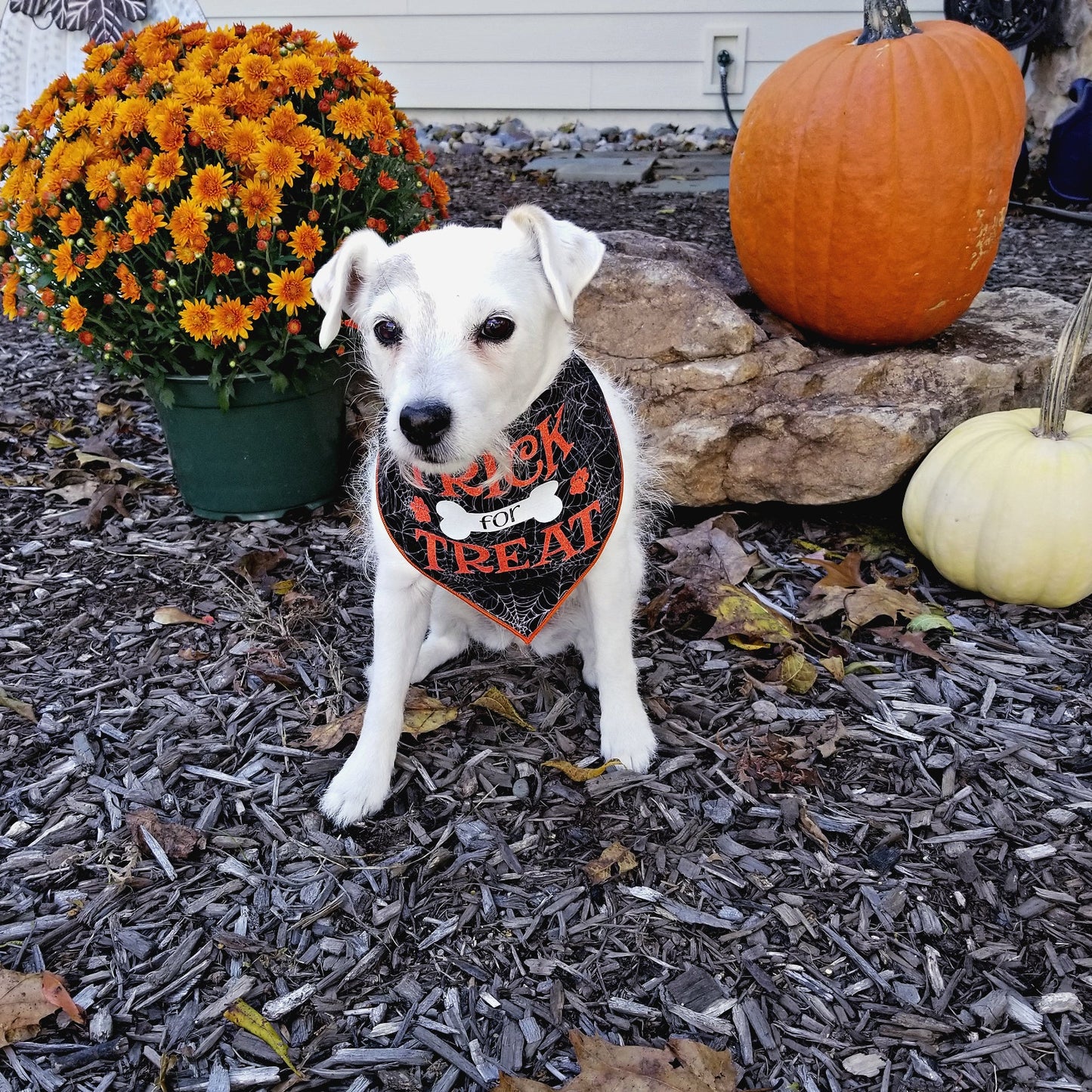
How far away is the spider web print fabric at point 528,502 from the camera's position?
244cm

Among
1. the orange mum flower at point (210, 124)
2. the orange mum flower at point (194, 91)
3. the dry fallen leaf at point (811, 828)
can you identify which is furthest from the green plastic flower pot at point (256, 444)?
the dry fallen leaf at point (811, 828)

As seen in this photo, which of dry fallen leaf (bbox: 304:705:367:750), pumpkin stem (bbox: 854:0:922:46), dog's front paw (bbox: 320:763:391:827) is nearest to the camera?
dog's front paw (bbox: 320:763:391:827)

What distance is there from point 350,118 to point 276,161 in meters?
0.36

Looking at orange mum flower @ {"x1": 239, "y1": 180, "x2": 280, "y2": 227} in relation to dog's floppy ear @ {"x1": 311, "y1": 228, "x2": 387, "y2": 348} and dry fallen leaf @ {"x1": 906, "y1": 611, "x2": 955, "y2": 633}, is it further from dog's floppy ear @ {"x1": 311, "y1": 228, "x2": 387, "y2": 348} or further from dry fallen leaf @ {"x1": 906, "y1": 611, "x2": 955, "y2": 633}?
dry fallen leaf @ {"x1": 906, "y1": 611, "x2": 955, "y2": 633}

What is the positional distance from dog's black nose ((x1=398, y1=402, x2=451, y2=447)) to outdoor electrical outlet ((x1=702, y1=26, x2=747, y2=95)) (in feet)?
23.0

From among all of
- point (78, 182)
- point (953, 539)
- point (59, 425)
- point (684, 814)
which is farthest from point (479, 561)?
point (59, 425)

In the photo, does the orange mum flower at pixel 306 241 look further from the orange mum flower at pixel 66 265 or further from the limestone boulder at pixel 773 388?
the limestone boulder at pixel 773 388

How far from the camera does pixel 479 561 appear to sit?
98.7 inches

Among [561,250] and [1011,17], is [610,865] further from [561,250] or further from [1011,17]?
[1011,17]

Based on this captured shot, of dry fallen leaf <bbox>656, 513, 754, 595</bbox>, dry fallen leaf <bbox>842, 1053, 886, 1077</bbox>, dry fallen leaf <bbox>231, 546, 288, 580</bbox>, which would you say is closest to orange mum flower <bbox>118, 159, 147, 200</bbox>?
dry fallen leaf <bbox>231, 546, 288, 580</bbox>

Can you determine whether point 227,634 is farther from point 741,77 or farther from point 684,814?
point 741,77

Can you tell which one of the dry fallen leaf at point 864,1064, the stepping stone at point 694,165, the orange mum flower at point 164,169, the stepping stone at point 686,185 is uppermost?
the orange mum flower at point 164,169

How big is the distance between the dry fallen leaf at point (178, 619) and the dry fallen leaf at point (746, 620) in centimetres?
164

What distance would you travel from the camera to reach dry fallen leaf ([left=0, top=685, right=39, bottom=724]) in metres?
2.77
